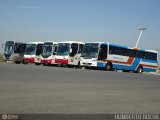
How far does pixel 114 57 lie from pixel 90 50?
2787 millimetres

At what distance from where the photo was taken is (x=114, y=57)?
3662cm

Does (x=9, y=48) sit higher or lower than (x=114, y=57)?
higher

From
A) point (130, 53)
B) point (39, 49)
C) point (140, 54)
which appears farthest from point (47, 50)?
point (140, 54)

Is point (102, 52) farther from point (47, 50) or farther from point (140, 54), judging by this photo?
point (47, 50)

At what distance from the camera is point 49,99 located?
10.0 meters

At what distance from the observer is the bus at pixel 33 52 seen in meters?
43.0

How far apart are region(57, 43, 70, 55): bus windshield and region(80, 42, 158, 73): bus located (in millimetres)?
2606

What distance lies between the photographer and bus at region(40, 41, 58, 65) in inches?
1597

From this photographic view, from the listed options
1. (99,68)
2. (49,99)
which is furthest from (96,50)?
(49,99)

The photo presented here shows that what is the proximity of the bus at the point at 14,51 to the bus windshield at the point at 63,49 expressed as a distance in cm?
773

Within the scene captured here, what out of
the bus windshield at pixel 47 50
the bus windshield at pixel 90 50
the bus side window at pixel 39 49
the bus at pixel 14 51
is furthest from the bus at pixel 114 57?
the bus at pixel 14 51

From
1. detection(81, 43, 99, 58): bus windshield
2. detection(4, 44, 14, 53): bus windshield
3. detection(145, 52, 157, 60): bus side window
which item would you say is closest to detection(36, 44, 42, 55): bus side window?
detection(4, 44, 14, 53): bus windshield

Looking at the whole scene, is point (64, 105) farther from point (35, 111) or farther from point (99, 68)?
point (99, 68)

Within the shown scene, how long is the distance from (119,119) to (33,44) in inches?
1462
